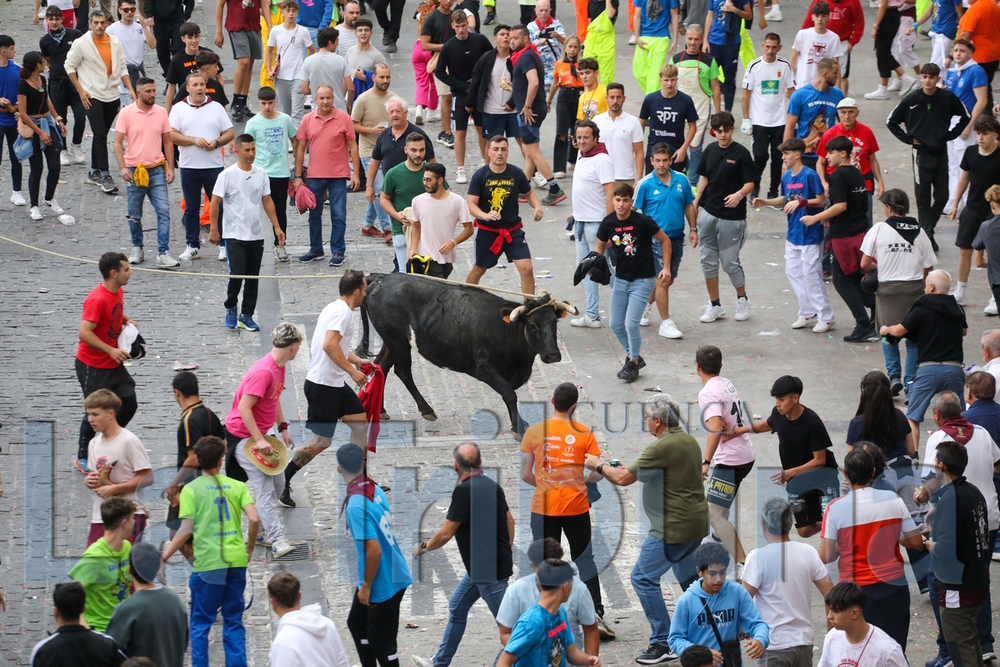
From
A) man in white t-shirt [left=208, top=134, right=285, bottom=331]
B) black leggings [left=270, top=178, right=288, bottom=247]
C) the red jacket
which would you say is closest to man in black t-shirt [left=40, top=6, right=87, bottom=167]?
black leggings [left=270, top=178, right=288, bottom=247]

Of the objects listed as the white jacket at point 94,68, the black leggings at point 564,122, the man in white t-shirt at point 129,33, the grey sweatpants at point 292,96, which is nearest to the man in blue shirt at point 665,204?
the black leggings at point 564,122

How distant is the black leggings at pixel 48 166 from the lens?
47.4ft

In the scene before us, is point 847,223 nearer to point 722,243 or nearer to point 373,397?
point 722,243

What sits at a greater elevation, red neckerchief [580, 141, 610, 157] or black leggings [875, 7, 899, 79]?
black leggings [875, 7, 899, 79]

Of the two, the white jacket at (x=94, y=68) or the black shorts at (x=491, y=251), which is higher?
the white jacket at (x=94, y=68)

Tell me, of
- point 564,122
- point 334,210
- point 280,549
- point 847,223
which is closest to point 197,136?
point 334,210

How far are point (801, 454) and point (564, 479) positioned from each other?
5.49ft

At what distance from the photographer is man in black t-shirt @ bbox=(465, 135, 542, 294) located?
11828mm

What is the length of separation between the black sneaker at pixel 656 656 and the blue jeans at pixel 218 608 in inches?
93.2

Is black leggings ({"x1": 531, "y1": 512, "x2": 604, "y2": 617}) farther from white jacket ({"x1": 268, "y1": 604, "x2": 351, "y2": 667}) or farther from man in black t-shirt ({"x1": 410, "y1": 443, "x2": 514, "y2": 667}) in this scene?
white jacket ({"x1": 268, "y1": 604, "x2": 351, "y2": 667})

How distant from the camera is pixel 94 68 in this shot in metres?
15.3

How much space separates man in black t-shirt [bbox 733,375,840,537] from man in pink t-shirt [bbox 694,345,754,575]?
0.34 feet

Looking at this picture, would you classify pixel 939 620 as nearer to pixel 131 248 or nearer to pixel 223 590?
pixel 223 590

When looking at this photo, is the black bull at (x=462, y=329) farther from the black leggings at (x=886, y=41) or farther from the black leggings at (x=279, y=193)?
the black leggings at (x=886, y=41)
